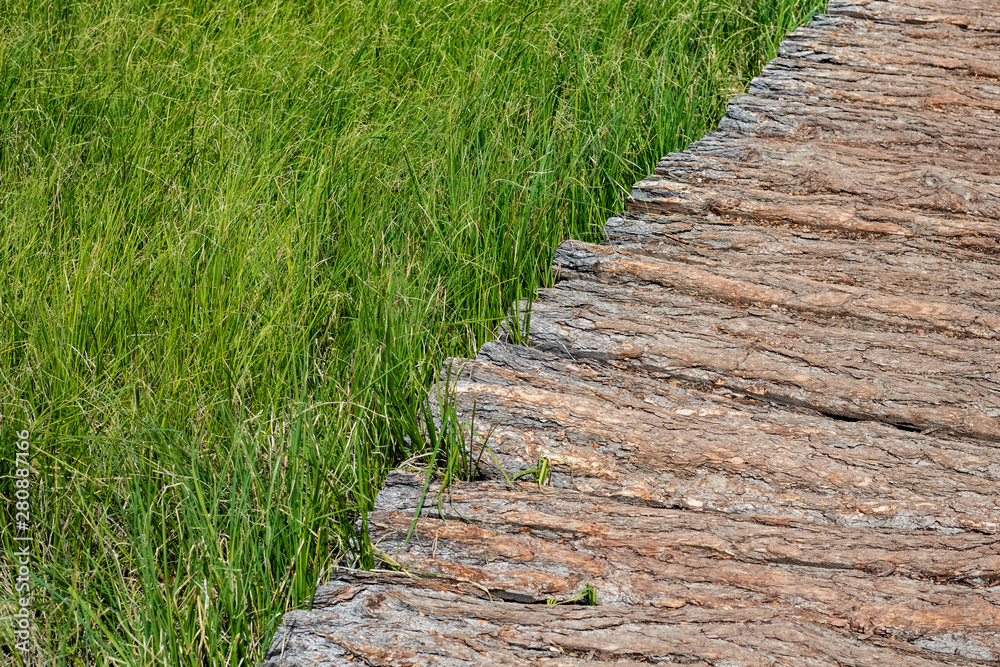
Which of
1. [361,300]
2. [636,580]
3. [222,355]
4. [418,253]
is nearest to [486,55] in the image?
[418,253]

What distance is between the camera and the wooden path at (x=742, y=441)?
5.71 ft

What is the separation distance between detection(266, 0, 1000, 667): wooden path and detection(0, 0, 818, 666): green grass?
7.2 inches

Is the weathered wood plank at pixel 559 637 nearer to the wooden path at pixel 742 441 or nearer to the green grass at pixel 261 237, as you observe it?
the wooden path at pixel 742 441

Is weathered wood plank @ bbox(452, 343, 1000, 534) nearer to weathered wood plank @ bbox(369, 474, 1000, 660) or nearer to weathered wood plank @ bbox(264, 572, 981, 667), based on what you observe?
weathered wood plank @ bbox(369, 474, 1000, 660)

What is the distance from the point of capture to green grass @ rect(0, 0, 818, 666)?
188 centimetres

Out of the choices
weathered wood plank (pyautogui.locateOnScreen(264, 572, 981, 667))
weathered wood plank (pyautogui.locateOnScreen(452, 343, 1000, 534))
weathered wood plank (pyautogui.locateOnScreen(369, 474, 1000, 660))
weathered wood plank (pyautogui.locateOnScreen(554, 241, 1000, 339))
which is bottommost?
weathered wood plank (pyautogui.locateOnScreen(264, 572, 981, 667))

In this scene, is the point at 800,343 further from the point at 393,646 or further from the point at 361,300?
the point at 393,646

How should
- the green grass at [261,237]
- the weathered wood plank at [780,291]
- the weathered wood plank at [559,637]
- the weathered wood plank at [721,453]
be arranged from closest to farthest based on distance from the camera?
the weathered wood plank at [559,637] → the green grass at [261,237] → the weathered wood plank at [721,453] → the weathered wood plank at [780,291]

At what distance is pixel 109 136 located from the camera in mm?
3158

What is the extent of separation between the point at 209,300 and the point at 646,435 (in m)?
1.25

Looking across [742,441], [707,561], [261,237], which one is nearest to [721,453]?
[742,441]

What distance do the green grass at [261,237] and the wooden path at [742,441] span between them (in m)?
0.18

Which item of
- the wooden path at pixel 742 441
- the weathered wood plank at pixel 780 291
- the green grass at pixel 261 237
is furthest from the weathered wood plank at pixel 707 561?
the weathered wood plank at pixel 780 291

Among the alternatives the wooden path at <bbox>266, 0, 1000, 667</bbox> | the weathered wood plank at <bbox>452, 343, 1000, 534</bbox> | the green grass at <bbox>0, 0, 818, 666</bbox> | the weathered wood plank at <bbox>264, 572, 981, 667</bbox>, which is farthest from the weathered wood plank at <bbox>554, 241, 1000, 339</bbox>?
the weathered wood plank at <bbox>264, 572, 981, 667</bbox>
